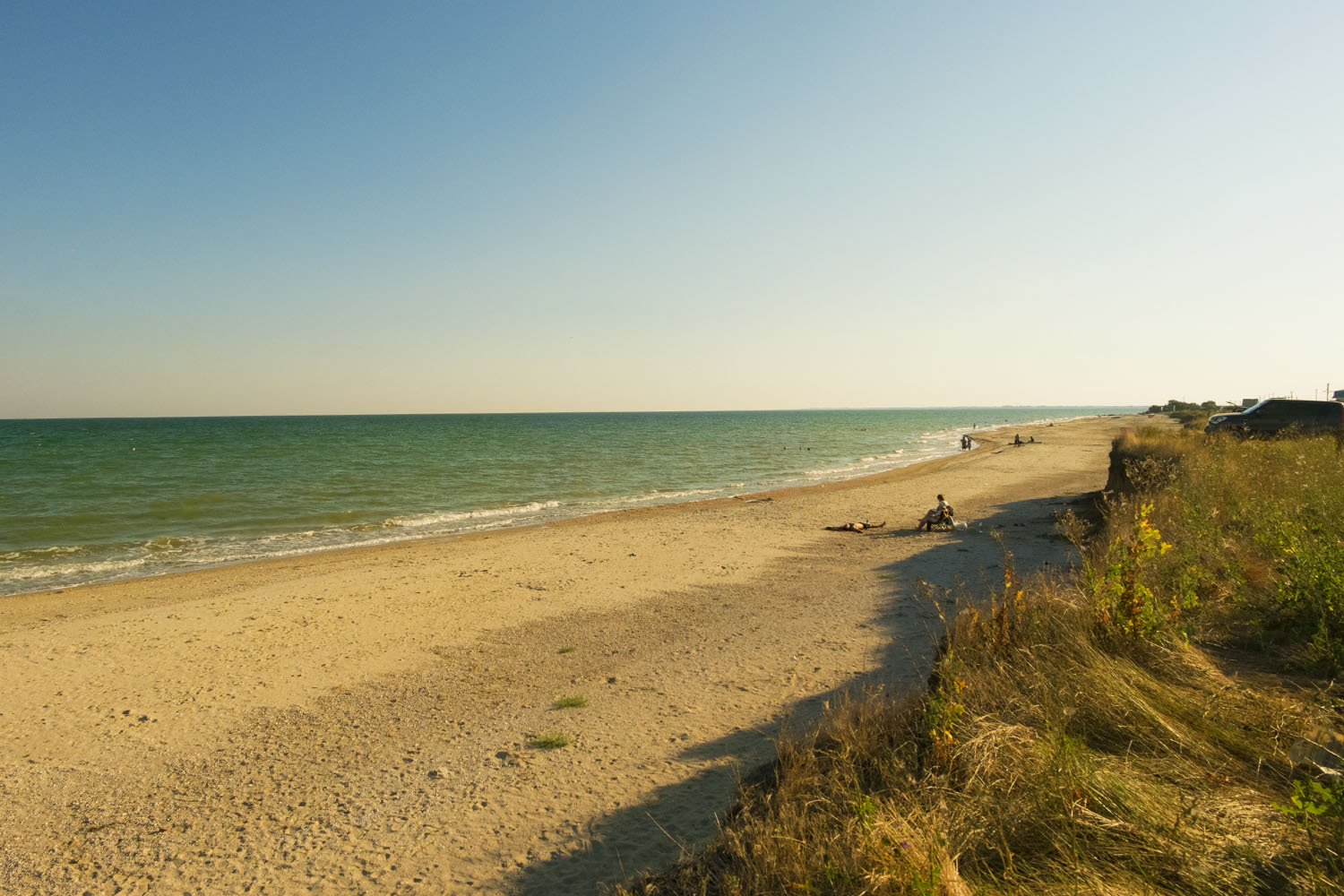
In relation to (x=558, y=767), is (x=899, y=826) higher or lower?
higher

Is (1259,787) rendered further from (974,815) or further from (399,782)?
(399,782)

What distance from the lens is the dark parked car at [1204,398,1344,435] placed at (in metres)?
17.7

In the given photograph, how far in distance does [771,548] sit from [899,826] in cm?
1212

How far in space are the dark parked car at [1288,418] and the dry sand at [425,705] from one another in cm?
936

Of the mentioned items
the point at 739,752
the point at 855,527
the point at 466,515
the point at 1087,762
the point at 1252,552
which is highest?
the point at 1252,552

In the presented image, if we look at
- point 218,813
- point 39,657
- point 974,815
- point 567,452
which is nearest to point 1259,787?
point 974,815

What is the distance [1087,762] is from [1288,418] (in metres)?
21.6

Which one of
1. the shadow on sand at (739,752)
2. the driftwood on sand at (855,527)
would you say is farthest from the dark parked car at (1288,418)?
the shadow on sand at (739,752)

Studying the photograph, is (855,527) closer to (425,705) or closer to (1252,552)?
(1252,552)

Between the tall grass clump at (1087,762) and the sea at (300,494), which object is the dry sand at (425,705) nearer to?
the tall grass clump at (1087,762)

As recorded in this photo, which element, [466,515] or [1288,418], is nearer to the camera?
[1288,418]

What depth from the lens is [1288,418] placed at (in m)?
18.7

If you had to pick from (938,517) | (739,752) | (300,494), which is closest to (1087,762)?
(739,752)

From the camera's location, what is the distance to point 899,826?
10.3 ft
